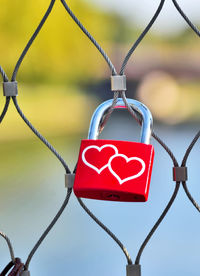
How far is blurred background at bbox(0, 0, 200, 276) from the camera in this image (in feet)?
12.6

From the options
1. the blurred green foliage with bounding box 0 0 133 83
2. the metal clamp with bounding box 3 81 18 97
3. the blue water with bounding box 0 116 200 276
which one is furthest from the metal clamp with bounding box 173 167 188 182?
the blurred green foliage with bounding box 0 0 133 83

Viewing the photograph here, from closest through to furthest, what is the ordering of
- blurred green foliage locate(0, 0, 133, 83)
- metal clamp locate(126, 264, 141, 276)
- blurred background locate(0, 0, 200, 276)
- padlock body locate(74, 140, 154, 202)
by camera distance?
padlock body locate(74, 140, 154, 202) → metal clamp locate(126, 264, 141, 276) → blurred background locate(0, 0, 200, 276) → blurred green foliage locate(0, 0, 133, 83)

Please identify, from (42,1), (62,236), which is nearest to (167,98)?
(42,1)

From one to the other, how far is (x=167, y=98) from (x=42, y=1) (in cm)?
194

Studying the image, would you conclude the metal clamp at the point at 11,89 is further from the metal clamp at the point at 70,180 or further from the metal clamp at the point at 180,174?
the metal clamp at the point at 180,174

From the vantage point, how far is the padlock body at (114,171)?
0.69 m

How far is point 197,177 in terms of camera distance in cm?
496

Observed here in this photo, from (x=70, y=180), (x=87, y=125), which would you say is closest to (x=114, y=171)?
(x=70, y=180)

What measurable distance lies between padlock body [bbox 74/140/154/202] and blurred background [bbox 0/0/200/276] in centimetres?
267

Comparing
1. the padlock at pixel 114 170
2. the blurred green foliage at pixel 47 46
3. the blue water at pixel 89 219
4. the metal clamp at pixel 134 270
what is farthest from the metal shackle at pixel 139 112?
the blurred green foliage at pixel 47 46

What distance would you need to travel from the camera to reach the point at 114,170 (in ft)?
2.32

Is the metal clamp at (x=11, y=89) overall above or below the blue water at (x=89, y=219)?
below

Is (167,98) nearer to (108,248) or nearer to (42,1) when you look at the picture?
(42,1)

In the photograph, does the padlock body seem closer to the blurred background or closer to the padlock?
the padlock
